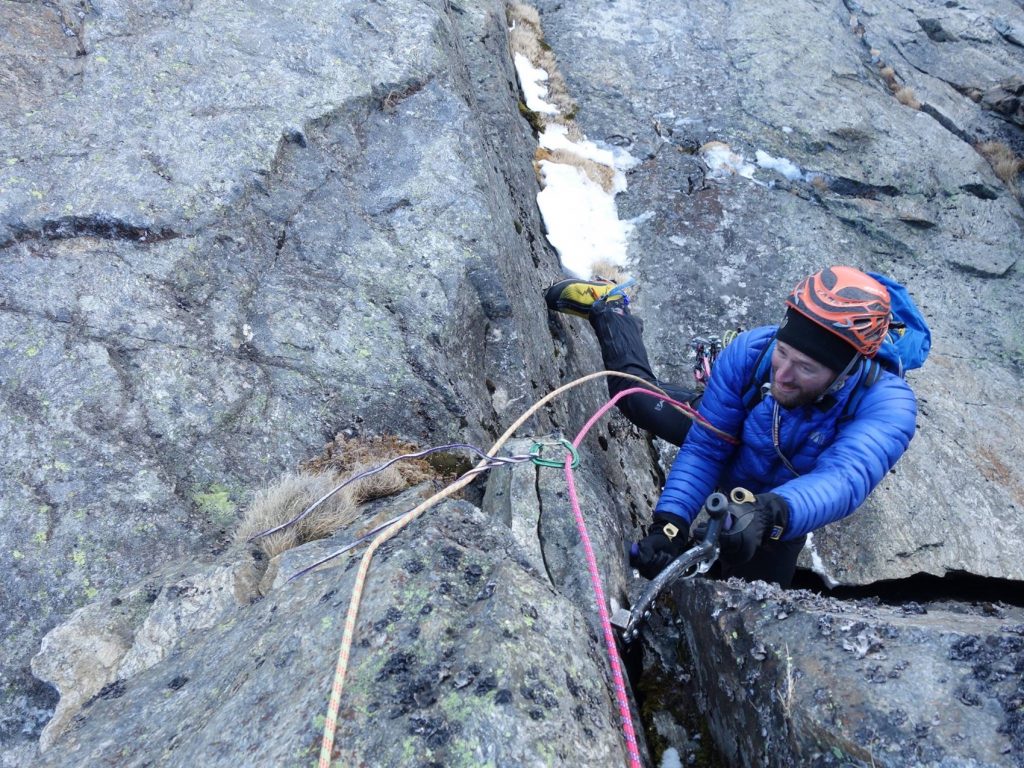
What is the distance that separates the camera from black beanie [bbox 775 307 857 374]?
191 inches

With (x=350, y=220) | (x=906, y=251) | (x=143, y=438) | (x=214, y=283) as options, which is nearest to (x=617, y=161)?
(x=906, y=251)

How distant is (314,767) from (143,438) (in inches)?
129

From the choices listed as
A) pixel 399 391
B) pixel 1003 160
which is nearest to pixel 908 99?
pixel 1003 160

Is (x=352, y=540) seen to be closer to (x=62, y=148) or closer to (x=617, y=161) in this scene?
(x=62, y=148)

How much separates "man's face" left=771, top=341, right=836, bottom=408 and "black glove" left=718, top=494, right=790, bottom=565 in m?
0.96

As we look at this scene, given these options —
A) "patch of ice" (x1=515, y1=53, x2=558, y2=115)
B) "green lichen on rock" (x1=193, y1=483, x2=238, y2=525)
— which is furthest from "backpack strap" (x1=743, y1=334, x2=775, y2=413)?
"patch of ice" (x1=515, y1=53, x2=558, y2=115)

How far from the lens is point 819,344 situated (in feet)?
16.0

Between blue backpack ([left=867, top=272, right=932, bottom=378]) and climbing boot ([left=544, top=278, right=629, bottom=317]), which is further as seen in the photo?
climbing boot ([left=544, top=278, right=629, bottom=317])

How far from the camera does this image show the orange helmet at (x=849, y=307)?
15.6ft

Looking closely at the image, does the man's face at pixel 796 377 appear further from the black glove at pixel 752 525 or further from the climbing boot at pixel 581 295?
the climbing boot at pixel 581 295

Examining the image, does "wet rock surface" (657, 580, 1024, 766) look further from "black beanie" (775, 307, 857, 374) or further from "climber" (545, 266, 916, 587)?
"black beanie" (775, 307, 857, 374)

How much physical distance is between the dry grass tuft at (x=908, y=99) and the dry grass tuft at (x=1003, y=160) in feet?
4.54

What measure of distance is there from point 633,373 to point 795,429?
2406mm

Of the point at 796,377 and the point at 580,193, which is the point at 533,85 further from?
the point at 796,377
